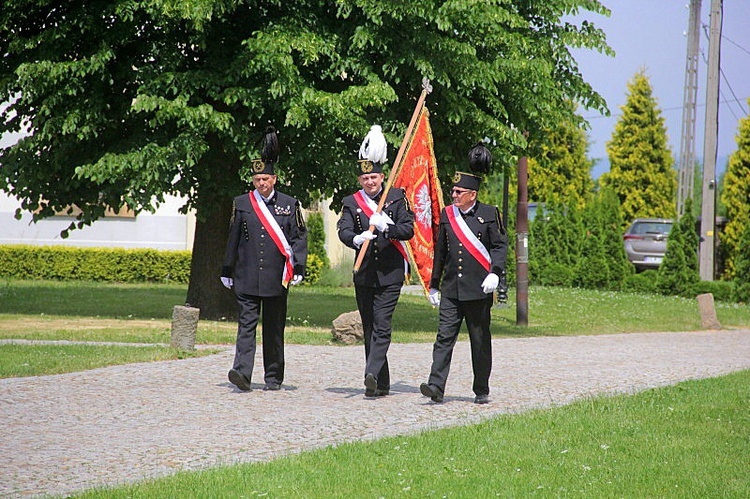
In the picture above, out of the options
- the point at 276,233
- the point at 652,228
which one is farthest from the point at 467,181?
the point at 652,228

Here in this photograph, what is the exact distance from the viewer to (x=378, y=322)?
33.2 ft

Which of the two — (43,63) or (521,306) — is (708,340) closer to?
(521,306)

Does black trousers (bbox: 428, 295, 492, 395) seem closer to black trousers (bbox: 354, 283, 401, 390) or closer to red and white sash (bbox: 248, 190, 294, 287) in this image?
black trousers (bbox: 354, 283, 401, 390)

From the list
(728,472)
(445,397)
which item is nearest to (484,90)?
(445,397)

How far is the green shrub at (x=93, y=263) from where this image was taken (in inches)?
1205

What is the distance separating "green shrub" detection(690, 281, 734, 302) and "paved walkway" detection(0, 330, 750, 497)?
14.7 m

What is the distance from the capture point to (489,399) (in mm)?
10430

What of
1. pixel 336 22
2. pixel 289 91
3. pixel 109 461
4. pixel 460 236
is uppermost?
pixel 336 22

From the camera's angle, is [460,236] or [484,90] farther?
[484,90]

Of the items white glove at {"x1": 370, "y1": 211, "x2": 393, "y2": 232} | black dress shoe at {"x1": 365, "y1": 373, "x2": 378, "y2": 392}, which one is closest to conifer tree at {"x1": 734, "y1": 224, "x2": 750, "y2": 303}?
black dress shoe at {"x1": 365, "y1": 373, "x2": 378, "y2": 392}

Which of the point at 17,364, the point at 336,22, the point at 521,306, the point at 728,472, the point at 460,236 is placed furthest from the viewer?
the point at 521,306

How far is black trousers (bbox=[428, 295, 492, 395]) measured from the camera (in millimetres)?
9914

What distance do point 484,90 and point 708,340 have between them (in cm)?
509

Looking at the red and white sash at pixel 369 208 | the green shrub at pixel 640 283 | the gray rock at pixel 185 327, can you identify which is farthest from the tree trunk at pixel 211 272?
the green shrub at pixel 640 283
